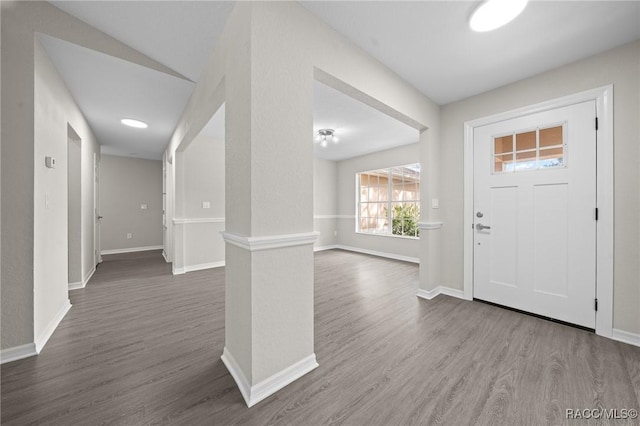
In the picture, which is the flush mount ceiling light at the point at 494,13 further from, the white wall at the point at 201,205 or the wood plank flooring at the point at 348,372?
the white wall at the point at 201,205

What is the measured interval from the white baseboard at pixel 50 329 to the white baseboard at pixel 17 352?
0.09 ft

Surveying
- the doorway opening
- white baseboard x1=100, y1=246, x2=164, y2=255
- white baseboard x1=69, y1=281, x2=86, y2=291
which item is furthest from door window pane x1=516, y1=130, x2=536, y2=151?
white baseboard x1=100, y1=246, x2=164, y2=255

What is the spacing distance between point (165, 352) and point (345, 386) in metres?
1.38

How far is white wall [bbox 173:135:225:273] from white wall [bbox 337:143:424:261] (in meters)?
3.28

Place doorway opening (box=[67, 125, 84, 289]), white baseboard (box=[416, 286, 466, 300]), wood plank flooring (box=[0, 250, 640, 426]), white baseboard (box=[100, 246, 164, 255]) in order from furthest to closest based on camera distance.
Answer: white baseboard (box=[100, 246, 164, 255]) → doorway opening (box=[67, 125, 84, 289]) → white baseboard (box=[416, 286, 466, 300]) → wood plank flooring (box=[0, 250, 640, 426])

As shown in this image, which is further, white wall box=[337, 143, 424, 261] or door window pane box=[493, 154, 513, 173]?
white wall box=[337, 143, 424, 261]

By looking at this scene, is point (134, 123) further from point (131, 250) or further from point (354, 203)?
point (354, 203)

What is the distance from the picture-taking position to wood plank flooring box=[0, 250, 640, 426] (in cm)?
127

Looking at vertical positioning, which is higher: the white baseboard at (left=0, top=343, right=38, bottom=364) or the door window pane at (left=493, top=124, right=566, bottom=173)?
the door window pane at (left=493, top=124, right=566, bottom=173)

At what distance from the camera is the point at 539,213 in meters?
2.37

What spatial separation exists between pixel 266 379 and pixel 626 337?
2845 millimetres

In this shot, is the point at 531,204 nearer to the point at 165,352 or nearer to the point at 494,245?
the point at 494,245

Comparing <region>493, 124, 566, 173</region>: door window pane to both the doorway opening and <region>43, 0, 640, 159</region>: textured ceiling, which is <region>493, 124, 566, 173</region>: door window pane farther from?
the doorway opening

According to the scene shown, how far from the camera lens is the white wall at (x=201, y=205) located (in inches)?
165
